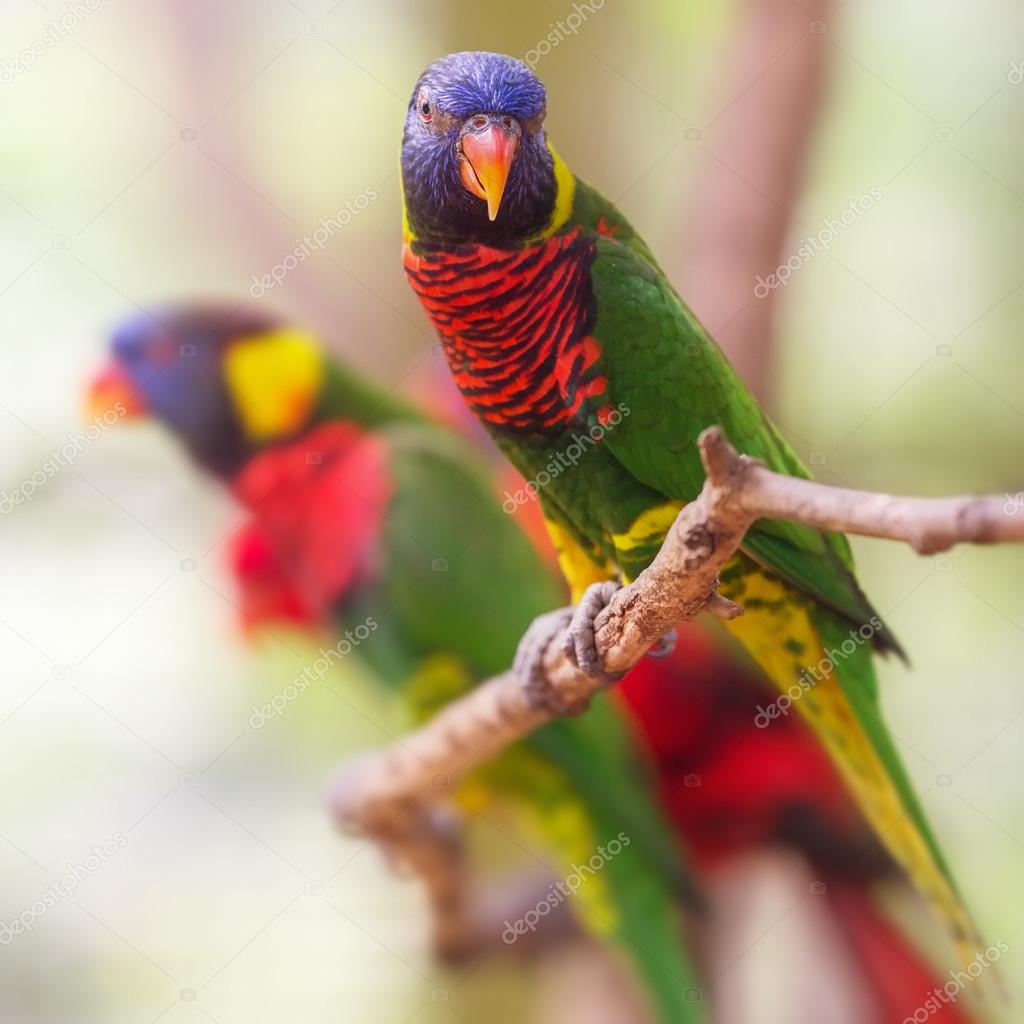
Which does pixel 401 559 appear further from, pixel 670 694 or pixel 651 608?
pixel 651 608

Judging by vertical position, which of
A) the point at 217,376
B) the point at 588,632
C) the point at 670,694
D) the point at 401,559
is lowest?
the point at 670,694

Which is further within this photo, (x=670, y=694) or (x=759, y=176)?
(x=670, y=694)

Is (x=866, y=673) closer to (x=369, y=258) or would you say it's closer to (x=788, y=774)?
(x=788, y=774)

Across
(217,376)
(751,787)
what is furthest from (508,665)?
(217,376)

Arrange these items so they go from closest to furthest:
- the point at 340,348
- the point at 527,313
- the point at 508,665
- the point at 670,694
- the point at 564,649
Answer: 1. the point at 527,313
2. the point at 564,649
3. the point at 508,665
4. the point at 670,694
5. the point at 340,348

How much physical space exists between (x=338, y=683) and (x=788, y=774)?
1.25m

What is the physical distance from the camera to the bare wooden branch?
707 mm

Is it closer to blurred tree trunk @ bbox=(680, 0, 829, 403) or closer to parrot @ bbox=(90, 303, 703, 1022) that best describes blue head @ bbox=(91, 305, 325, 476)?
parrot @ bbox=(90, 303, 703, 1022)

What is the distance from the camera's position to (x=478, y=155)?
1093 millimetres

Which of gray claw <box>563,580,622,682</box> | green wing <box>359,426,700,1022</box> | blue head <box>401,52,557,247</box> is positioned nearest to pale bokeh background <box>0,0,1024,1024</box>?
green wing <box>359,426,700,1022</box>

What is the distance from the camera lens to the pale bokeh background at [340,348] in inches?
95.1

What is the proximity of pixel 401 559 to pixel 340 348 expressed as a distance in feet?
2.83

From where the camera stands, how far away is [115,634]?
2.57 meters

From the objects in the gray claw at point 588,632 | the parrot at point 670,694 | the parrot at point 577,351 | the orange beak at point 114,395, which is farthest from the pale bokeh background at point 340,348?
the gray claw at point 588,632
